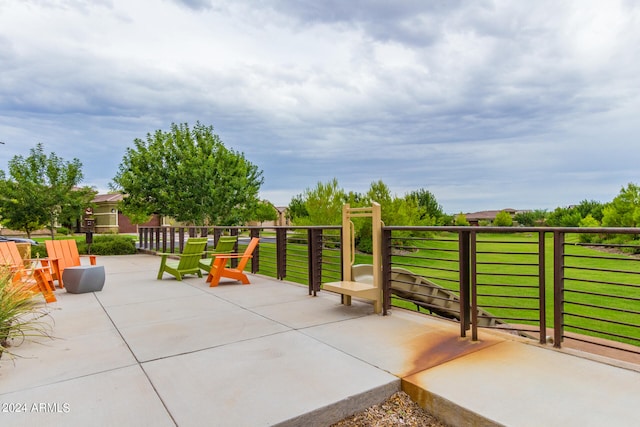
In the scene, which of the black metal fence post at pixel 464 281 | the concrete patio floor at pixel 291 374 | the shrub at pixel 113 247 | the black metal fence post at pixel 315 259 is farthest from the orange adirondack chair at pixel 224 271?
the shrub at pixel 113 247

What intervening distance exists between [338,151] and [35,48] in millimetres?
15752

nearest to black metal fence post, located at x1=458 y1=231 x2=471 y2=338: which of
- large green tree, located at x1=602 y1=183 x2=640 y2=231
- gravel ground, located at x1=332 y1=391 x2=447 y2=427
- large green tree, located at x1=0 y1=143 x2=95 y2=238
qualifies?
gravel ground, located at x1=332 y1=391 x2=447 y2=427

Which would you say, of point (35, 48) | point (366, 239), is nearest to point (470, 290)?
point (35, 48)

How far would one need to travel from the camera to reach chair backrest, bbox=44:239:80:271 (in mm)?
7676

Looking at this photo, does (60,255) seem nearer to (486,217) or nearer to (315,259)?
(315,259)

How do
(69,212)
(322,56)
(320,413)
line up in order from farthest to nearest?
(69,212)
(322,56)
(320,413)

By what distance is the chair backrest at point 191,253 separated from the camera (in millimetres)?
8094

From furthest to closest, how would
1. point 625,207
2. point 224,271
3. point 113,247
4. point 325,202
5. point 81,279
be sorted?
point 625,207 < point 325,202 < point 113,247 < point 224,271 < point 81,279

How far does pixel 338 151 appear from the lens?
23.3 metres

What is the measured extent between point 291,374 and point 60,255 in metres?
7.14

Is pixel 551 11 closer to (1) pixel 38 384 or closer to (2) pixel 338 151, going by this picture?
(1) pixel 38 384

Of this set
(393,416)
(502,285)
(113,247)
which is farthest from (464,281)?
(113,247)

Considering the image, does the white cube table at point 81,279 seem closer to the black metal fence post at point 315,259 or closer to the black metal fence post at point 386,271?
the black metal fence post at point 315,259

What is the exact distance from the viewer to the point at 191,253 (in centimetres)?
819
